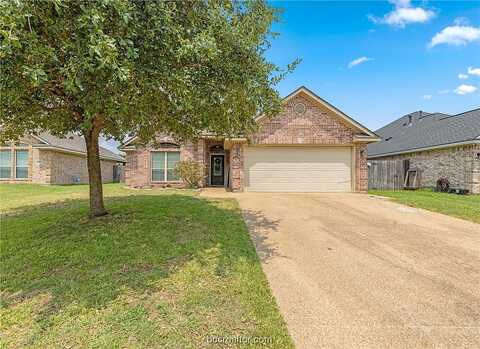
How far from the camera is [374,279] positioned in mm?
3766

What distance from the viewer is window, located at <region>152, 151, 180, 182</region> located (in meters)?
15.9

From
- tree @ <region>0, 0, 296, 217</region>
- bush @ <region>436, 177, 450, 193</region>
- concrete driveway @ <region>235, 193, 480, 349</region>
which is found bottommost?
concrete driveway @ <region>235, 193, 480, 349</region>

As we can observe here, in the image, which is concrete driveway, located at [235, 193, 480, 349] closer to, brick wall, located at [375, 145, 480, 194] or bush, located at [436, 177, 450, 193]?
brick wall, located at [375, 145, 480, 194]

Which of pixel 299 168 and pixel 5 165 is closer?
pixel 299 168

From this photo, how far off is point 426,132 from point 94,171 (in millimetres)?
21822

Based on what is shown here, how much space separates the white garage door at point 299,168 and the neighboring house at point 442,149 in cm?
671

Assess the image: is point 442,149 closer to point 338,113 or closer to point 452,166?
point 452,166

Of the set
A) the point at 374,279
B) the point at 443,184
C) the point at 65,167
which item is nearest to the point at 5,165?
the point at 65,167

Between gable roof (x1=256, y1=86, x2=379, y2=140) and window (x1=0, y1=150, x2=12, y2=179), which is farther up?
gable roof (x1=256, y1=86, x2=379, y2=140)

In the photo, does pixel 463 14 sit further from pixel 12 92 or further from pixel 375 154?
pixel 375 154

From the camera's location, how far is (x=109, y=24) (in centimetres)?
336

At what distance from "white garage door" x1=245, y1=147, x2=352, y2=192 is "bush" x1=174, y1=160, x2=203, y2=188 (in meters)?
3.40

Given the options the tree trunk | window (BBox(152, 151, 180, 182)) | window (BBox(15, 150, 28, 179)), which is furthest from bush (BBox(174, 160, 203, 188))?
window (BBox(15, 150, 28, 179))

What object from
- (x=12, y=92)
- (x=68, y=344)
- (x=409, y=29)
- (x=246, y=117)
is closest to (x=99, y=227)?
(x=12, y=92)
